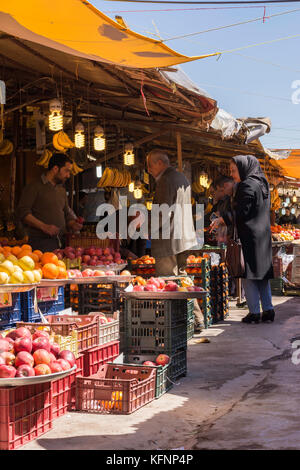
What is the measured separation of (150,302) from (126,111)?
229 inches

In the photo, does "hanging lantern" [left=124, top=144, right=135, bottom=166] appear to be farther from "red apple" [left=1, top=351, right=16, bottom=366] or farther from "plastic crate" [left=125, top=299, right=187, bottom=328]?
"red apple" [left=1, top=351, right=16, bottom=366]

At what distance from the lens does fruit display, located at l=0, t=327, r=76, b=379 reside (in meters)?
3.79

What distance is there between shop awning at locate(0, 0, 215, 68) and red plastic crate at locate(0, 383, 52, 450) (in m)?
2.68

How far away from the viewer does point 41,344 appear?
13.6ft

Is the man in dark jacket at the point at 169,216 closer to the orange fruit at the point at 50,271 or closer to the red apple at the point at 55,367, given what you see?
the orange fruit at the point at 50,271

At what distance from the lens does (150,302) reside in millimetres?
5668

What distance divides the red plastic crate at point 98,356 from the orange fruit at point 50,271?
0.81m

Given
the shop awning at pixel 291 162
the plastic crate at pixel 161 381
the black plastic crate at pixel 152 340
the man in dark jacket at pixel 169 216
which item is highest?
the shop awning at pixel 291 162

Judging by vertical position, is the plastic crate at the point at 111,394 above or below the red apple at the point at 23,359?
below

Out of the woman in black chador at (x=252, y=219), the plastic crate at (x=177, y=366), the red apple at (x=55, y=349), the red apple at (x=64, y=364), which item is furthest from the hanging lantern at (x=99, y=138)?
the red apple at (x=64, y=364)

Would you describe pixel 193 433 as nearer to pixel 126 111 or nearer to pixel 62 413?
pixel 62 413

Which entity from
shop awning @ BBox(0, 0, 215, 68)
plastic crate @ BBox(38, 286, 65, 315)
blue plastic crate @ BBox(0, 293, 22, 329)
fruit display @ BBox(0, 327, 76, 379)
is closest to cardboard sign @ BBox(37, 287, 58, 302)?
plastic crate @ BBox(38, 286, 65, 315)

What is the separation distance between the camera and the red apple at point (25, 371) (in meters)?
3.76
